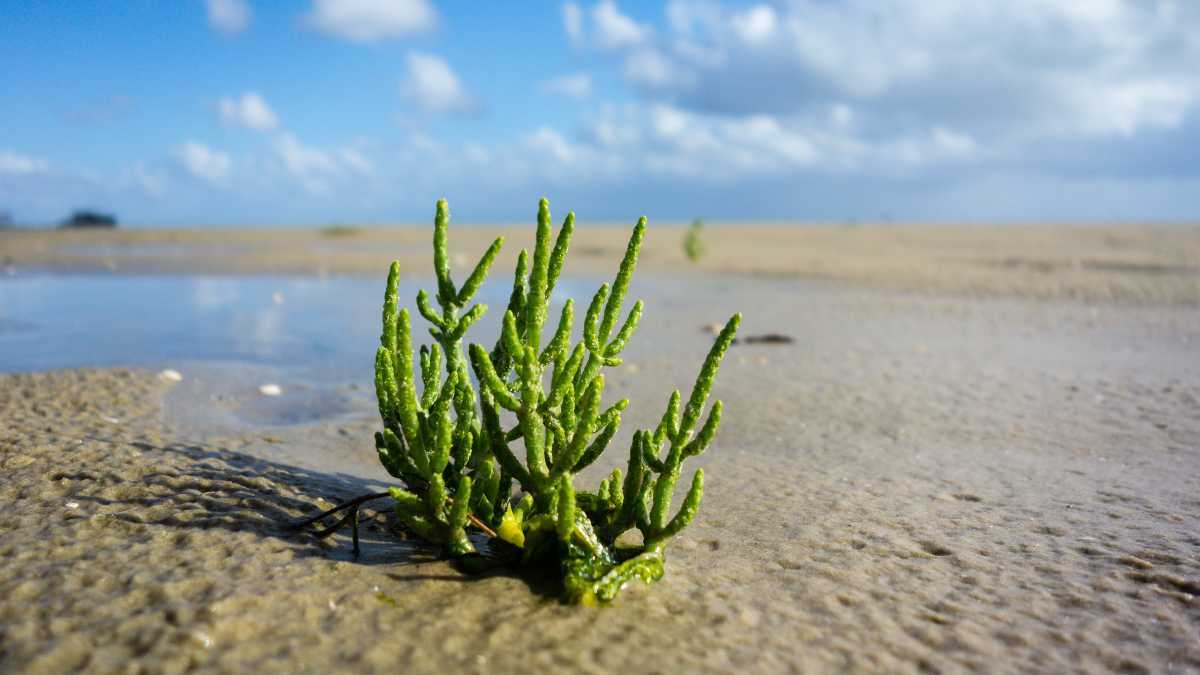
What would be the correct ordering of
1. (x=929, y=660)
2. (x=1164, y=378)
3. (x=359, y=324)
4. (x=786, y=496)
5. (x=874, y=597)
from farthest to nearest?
(x=359, y=324), (x=1164, y=378), (x=786, y=496), (x=874, y=597), (x=929, y=660)

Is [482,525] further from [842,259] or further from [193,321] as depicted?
[842,259]

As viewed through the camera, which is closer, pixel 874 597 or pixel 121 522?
pixel 874 597

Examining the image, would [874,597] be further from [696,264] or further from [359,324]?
[696,264]

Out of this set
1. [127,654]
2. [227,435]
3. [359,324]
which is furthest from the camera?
[359,324]

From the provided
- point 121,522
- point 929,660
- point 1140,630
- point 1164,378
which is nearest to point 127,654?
point 121,522

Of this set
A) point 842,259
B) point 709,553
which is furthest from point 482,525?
point 842,259

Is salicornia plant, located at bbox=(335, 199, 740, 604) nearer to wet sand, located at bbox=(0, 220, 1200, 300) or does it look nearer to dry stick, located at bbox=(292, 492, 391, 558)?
dry stick, located at bbox=(292, 492, 391, 558)

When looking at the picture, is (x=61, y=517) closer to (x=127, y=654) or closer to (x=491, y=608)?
(x=127, y=654)
